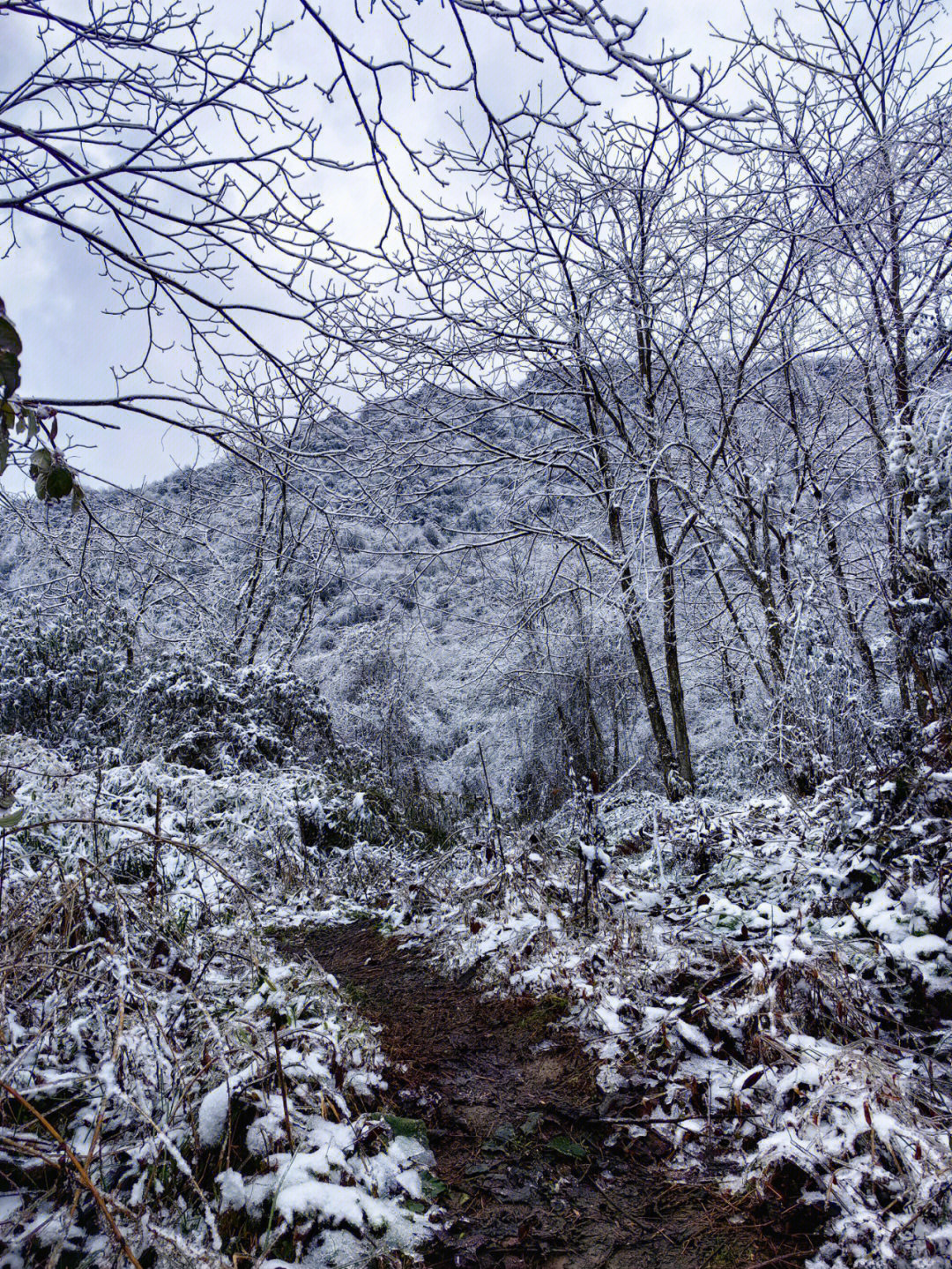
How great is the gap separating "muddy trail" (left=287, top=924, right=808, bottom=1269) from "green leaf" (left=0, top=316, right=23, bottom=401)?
198 cm

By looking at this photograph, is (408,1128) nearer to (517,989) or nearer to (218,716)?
(517,989)

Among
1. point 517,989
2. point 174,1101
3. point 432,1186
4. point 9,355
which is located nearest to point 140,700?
point 517,989

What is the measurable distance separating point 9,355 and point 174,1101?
1.69 meters

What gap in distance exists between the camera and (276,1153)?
5.48 feet

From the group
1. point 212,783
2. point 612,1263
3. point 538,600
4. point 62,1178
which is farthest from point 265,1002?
point 538,600

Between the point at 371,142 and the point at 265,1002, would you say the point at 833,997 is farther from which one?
the point at 371,142

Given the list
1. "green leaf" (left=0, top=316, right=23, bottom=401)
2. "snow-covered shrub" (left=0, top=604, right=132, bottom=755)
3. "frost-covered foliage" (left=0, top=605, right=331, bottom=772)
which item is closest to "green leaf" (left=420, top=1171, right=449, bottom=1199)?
"green leaf" (left=0, top=316, right=23, bottom=401)

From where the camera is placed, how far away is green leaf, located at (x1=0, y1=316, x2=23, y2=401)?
127cm

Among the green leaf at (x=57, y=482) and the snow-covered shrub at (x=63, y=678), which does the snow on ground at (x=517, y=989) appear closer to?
the green leaf at (x=57, y=482)

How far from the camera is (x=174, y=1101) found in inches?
68.5

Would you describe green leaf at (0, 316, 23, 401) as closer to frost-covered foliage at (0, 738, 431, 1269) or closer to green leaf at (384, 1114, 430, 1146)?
frost-covered foliage at (0, 738, 431, 1269)

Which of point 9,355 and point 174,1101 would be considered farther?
point 174,1101

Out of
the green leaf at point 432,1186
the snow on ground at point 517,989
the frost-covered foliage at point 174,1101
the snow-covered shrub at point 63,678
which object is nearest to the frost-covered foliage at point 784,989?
A: the snow on ground at point 517,989

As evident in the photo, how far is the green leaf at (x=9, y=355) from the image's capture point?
50.0 inches
